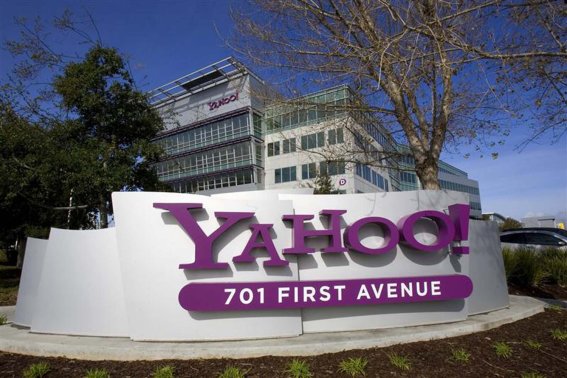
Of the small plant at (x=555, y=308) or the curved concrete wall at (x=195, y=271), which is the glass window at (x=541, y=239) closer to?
the small plant at (x=555, y=308)

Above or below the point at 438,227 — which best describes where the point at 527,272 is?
below

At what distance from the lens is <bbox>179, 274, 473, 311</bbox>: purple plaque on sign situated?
579 centimetres

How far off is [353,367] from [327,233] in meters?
2.03

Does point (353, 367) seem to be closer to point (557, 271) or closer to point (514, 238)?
point (557, 271)

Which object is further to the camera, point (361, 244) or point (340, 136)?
point (340, 136)

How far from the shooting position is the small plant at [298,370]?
469 cm

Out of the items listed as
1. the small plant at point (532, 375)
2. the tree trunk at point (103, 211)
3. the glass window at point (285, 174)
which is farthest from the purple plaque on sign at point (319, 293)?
the glass window at point (285, 174)

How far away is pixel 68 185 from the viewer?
1211 cm

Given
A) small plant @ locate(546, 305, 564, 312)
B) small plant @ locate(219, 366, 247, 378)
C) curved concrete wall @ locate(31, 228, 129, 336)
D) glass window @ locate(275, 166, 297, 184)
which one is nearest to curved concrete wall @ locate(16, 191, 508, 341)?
curved concrete wall @ locate(31, 228, 129, 336)

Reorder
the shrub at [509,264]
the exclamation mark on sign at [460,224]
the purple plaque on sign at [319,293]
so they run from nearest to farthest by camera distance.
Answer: the purple plaque on sign at [319,293] → the exclamation mark on sign at [460,224] → the shrub at [509,264]

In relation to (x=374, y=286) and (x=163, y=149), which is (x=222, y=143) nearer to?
(x=163, y=149)

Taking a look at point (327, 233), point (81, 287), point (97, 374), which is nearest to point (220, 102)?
point (81, 287)

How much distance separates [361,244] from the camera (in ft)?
21.0

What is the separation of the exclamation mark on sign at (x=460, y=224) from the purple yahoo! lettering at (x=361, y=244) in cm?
116
